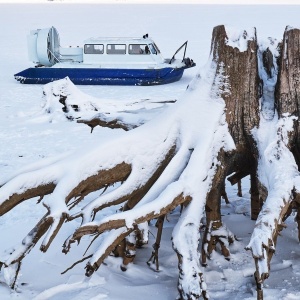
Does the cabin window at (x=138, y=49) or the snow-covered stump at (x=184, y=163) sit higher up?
the cabin window at (x=138, y=49)

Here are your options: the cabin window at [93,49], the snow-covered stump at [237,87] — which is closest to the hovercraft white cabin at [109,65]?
the cabin window at [93,49]

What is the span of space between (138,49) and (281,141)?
13.8m

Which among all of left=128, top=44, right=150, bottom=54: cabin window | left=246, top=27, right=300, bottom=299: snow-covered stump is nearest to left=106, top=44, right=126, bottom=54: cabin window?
left=128, top=44, right=150, bottom=54: cabin window

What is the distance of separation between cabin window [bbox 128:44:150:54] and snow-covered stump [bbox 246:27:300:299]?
13229 millimetres

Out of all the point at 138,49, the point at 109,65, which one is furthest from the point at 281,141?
the point at 138,49

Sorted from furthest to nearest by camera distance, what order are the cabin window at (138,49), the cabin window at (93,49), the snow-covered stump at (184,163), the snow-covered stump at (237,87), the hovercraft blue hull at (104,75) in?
the cabin window at (93,49), the cabin window at (138,49), the hovercraft blue hull at (104,75), the snow-covered stump at (237,87), the snow-covered stump at (184,163)

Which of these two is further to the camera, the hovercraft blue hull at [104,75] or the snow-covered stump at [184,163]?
the hovercraft blue hull at [104,75]

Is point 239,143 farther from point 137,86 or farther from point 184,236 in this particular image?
point 137,86

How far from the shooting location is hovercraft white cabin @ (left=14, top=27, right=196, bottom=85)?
16.1 metres

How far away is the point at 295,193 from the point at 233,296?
2.40 feet

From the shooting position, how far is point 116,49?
667 inches

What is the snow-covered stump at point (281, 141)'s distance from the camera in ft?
9.97

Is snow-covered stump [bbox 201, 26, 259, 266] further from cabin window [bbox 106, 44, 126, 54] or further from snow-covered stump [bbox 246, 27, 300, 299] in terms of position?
cabin window [bbox 106, 44, 126, 54]

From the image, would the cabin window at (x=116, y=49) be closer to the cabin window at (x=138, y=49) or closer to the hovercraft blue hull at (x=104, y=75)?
the cabin window at (x=138, y=49)
